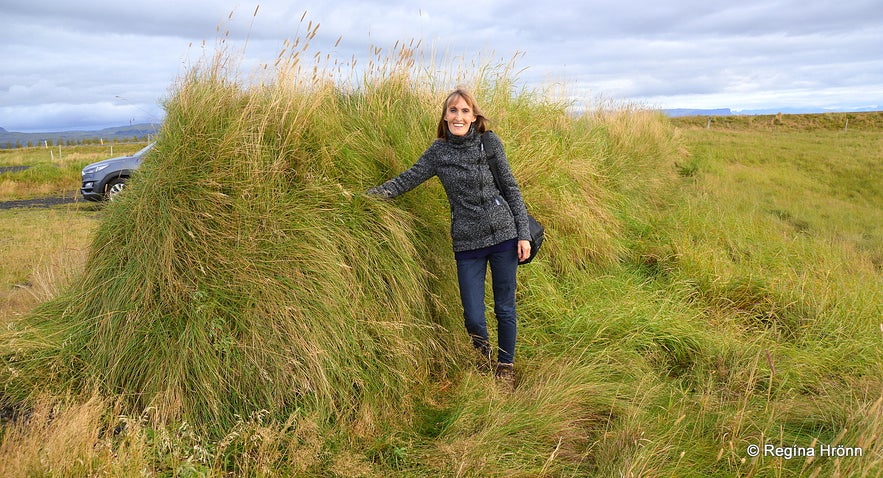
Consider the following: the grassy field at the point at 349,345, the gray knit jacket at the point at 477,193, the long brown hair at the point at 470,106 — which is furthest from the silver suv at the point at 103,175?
the gray knit jacket at the point at 477,193

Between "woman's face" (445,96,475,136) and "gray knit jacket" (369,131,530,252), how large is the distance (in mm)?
59

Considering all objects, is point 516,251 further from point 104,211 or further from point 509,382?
point 104,211

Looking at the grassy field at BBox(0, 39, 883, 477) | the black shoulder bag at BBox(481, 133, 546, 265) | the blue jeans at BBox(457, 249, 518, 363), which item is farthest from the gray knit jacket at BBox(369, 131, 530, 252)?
the grassy field at BBox(0, 39, 883, 477)

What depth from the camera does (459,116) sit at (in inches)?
142

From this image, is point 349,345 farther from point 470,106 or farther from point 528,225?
point 470,106

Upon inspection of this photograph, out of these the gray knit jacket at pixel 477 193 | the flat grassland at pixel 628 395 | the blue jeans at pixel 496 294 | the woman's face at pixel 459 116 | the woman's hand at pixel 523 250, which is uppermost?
the woman's face at pixel 459 116

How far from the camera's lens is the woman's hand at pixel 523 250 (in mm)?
3633

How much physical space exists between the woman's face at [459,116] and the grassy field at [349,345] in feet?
2.35

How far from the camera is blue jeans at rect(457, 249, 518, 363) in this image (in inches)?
147

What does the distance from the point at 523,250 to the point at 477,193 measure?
47cm

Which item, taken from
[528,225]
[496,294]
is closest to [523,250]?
[528,225]

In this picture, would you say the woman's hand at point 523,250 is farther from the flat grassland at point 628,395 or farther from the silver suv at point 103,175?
the silver suv at point 103,175

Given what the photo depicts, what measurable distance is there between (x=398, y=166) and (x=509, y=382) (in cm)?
183

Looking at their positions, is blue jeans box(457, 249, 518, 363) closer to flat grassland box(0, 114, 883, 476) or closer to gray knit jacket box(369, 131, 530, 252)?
gray knit jacket box(369, 131, 530, 252)
